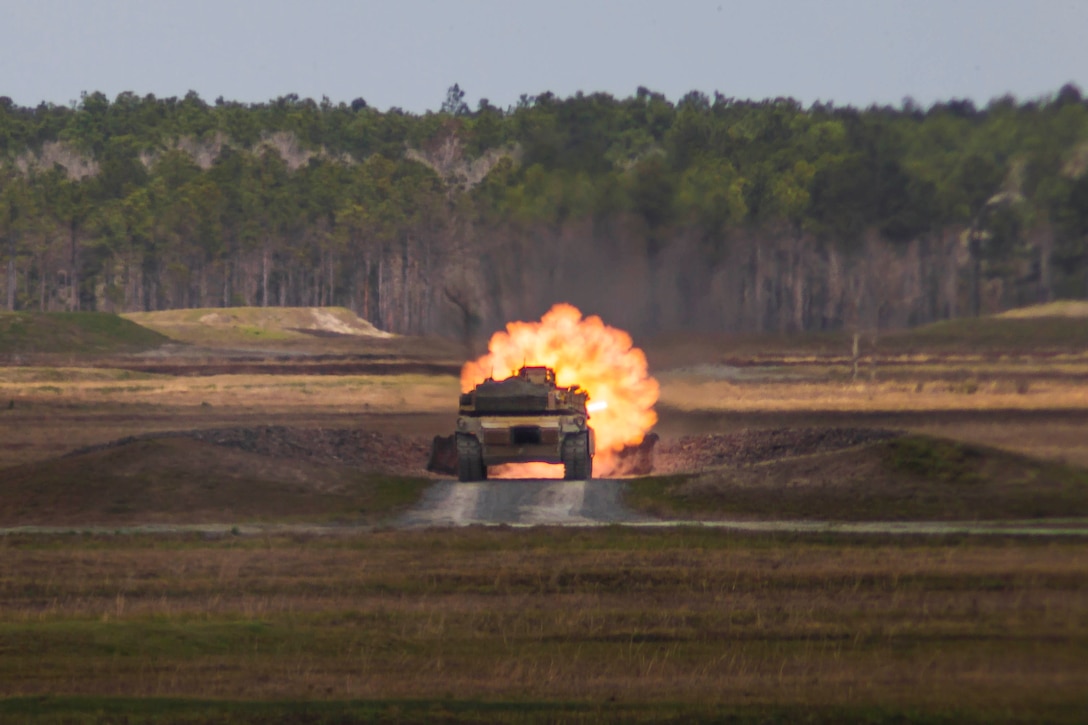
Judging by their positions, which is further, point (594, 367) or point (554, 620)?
point (594, 367)

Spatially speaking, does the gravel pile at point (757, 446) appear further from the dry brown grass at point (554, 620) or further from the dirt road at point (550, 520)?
Result: the dry brown grass at point (554, 620)

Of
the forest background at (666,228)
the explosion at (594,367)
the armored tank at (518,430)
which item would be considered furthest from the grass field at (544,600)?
the forest background at (666,228)

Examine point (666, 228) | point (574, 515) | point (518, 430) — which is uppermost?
point (666, 228)

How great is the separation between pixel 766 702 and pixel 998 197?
77378 millimetres

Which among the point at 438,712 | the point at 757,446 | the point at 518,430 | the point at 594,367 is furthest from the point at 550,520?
the point at 438,712

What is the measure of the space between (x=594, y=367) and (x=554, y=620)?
31038 mm

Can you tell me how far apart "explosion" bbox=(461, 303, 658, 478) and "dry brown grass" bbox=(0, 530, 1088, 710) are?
20.9 m

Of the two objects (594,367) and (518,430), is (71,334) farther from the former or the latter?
(518,430)

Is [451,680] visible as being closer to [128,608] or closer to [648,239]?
[128,608]

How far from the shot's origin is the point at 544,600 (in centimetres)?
2414

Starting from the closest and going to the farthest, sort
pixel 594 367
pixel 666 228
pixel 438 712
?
pixel 438 712 → pixel 594 367 → pixel 666 228

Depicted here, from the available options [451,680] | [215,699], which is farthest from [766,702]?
[215,699]

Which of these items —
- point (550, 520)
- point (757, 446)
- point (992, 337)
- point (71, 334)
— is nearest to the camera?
point (550, 520)

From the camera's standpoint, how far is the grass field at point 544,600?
16.9 metres
